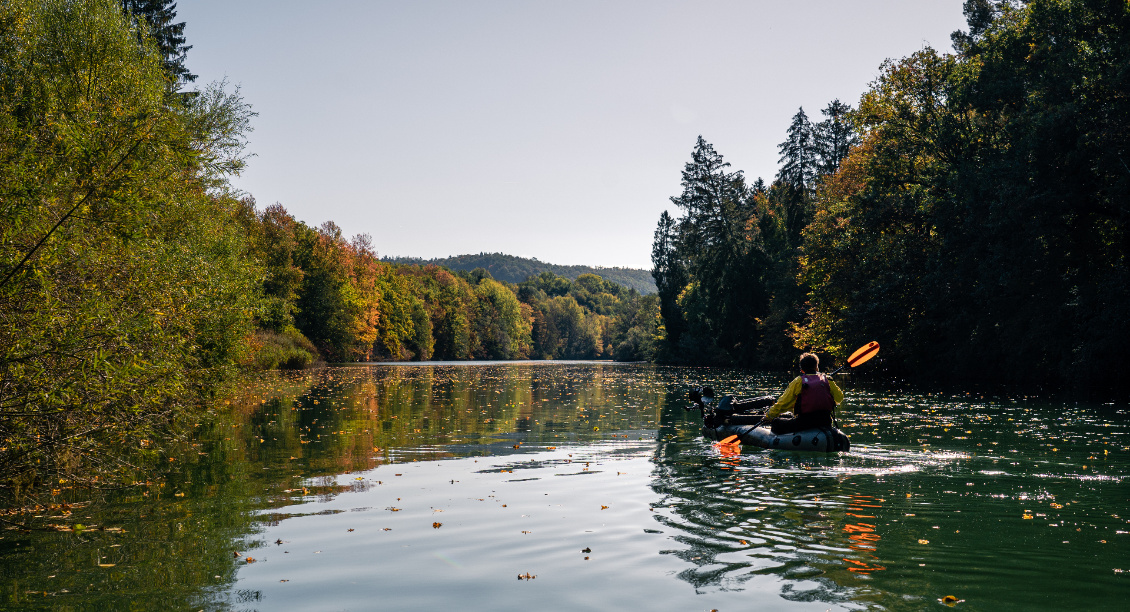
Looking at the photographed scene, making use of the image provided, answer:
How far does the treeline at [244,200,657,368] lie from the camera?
204 ft

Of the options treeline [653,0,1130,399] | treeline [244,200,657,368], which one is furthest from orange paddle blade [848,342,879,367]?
treeline [244,200,657,368]

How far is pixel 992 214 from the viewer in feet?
97.1

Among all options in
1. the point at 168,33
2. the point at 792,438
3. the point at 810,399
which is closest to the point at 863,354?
the point at 810,399

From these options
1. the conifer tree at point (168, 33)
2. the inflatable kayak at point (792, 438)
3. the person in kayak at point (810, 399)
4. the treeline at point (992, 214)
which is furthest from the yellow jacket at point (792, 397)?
the conifer tree at point (168, 33)

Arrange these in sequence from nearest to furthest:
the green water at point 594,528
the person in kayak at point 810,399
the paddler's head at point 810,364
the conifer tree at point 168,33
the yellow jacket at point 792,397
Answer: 1. the green water at point 594,528
2. the person in kayak at point 810,399
3. the paddler's head at point 810,364
4. the yellow jacket at point 792,397
5. the conifer tree at point 168,33

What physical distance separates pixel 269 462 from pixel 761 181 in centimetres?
8339

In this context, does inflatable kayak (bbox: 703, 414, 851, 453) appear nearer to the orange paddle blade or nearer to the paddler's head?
the paddler's head

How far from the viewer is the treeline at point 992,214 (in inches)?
1065

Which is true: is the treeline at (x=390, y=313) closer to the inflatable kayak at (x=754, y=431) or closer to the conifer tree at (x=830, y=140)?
the inflatable kayak at (x=754, y=431)

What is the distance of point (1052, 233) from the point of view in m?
28.2

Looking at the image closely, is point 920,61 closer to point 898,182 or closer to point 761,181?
point 898,182

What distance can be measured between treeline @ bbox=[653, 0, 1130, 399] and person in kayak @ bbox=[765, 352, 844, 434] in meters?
17.1

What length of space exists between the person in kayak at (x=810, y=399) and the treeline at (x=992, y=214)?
17116 mm

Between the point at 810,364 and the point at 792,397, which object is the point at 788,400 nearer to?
the point at 792,397
